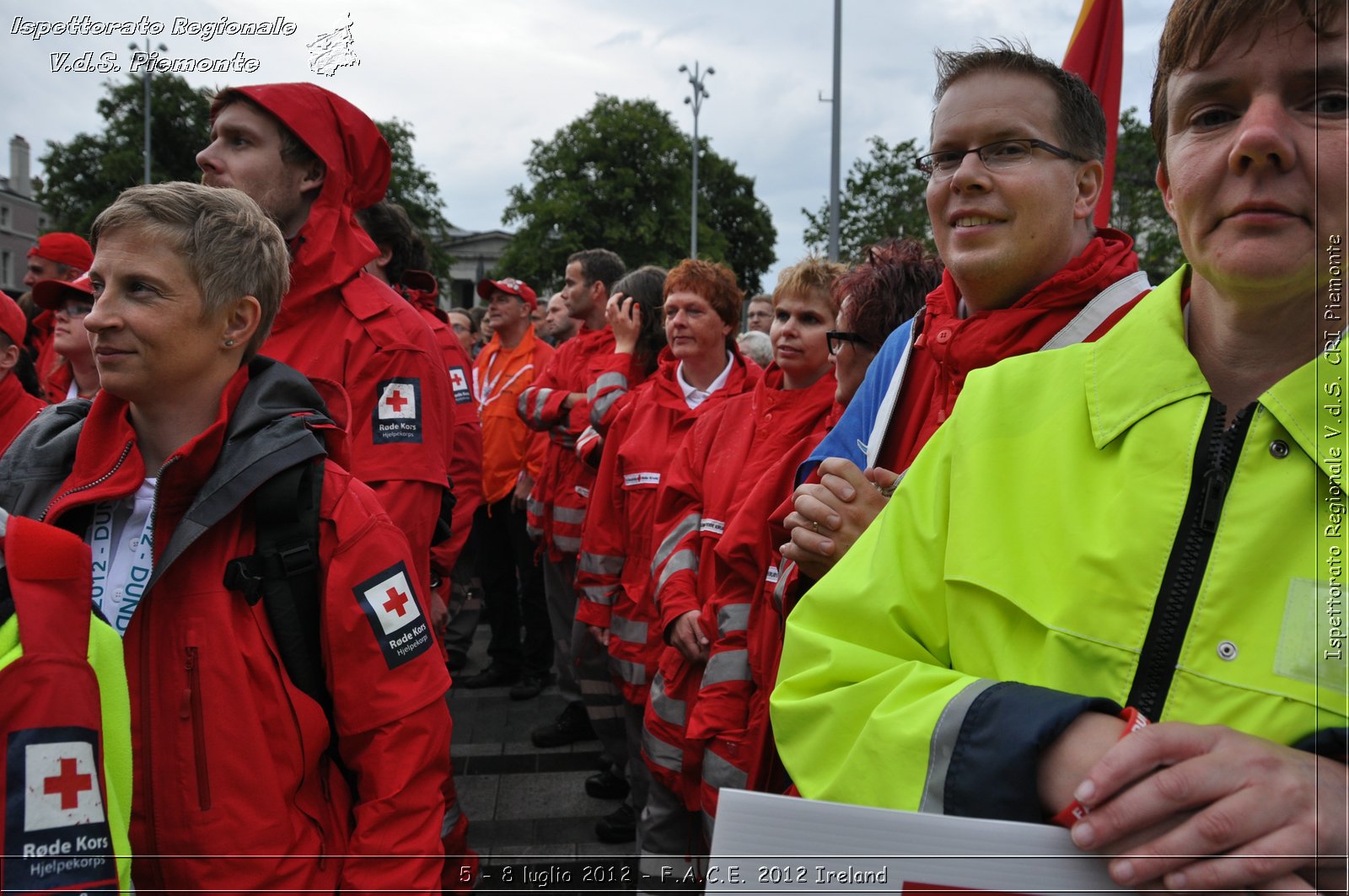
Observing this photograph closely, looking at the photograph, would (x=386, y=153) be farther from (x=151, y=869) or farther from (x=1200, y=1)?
(x=1200, y=1)

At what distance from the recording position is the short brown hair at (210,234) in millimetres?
2170

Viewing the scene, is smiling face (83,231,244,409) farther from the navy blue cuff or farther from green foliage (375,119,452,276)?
green foliage (375,119,452,276)

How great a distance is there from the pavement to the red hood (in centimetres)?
270

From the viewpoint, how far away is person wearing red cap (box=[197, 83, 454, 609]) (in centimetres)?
326

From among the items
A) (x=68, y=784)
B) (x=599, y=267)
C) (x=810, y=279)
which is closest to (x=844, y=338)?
(x=810, y=279)

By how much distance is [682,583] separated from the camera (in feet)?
12.1

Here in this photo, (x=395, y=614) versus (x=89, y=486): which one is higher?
(x=89, y=486)

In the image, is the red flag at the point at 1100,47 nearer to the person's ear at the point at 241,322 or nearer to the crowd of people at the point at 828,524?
the crowd of people at the point at 828,524

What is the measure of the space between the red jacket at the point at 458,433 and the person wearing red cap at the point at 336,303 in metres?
1.15

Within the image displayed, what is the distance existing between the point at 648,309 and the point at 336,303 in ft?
8.57

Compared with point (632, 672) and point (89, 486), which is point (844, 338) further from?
point (89, 486)

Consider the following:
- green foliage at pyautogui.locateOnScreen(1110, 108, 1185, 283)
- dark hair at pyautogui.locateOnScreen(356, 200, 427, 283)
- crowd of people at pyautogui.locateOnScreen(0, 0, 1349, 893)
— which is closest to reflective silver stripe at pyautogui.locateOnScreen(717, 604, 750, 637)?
crowd of people at pyautogui.locateOnScreen(0, 0, 1349, 893)

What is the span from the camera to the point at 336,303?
3404mm

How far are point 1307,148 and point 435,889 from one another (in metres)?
2.12
